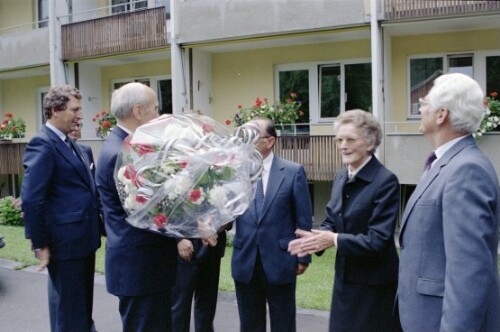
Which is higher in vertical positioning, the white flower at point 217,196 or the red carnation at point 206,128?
the red carnation at point 206,128

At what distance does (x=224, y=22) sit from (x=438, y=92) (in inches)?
424

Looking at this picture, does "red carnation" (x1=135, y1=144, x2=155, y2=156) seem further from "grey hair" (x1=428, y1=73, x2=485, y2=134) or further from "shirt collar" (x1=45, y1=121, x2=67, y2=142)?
"grey hair" (x1=428, y1=73, x2=485, y2=134)

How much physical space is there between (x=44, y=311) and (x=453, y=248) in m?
5.11

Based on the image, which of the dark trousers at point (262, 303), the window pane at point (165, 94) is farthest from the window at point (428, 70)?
the dark trousers at point (262, 303)

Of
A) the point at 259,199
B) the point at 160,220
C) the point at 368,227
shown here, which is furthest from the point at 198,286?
the point at 368,227

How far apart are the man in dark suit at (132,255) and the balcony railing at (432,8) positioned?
27.4ft

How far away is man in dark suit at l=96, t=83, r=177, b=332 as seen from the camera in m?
3.52

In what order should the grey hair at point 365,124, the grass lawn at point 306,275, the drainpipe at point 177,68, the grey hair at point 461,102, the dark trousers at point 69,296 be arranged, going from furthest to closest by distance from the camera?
1. the drainpipe at point 177,68
2. the grass lawn at point 306,275
3. the dark trousers at point 69,296
4. the grey hair at point 365,124
5. the grey hair at point 461,102

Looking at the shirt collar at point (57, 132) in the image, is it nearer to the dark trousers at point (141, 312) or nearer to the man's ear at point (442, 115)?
the dark trousers at point (141, 312)

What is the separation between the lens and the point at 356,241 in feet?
10.7

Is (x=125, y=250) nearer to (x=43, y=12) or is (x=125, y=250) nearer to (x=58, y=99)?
(x=58, y=99)

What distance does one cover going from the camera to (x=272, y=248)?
13.0ft

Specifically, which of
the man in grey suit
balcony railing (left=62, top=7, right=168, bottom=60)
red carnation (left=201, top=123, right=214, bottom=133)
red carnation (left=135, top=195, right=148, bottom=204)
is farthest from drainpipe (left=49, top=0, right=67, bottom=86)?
the man in grey suit

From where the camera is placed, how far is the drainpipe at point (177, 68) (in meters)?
13.5
